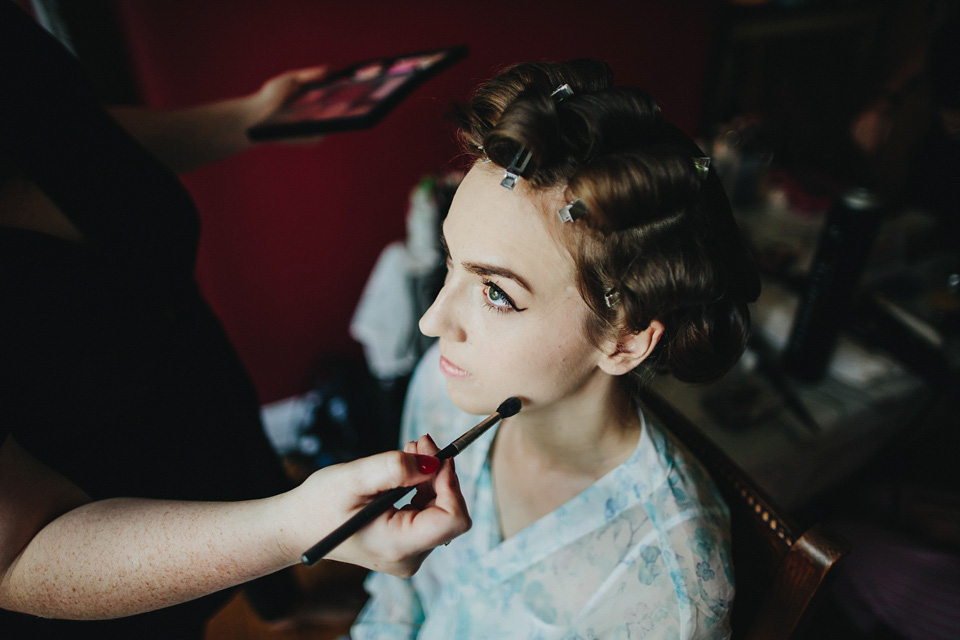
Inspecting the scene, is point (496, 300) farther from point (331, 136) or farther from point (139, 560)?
point (331, 136)

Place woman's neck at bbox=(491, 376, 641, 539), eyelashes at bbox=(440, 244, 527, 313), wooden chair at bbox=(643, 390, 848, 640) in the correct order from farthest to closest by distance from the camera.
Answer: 1. woman's neck at bbox=(491, 376, 641, 539)
2. eyelashes at bbox=(440, 244, 527, 313)
3. wooden chair at bbox=(643, 390, 848, 640)

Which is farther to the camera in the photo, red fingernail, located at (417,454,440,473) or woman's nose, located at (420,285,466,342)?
woman's nose, located at (420,285,466,342)

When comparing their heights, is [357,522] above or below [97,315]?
below

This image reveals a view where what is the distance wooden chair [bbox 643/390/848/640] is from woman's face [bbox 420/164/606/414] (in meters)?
0.29

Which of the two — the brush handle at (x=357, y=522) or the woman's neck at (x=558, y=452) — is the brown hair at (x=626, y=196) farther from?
the brush handle at (x=357, y=522)

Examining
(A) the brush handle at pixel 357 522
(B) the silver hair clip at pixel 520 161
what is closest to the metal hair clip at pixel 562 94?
(B) the silver hair clip at pixel 520 161

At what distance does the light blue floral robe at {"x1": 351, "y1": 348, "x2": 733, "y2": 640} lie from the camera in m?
0.67

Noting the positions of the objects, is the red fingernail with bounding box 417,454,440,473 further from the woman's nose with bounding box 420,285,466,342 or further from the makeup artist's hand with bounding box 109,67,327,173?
the makeup artist's hand with bounding box 109,67,327,173

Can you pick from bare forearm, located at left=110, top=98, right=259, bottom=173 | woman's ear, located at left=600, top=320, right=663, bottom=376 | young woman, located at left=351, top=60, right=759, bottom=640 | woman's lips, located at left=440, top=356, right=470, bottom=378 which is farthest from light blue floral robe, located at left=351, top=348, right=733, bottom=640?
bare forearm, located at left=110, top=98, right=259, bottom=173

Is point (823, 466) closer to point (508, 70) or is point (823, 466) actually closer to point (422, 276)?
point (508, 70)

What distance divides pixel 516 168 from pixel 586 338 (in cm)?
26

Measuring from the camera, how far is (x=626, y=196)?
56 cm

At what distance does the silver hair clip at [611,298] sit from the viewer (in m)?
0.65

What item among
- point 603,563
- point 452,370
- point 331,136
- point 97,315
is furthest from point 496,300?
point 331,136
